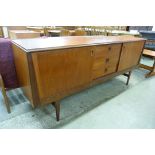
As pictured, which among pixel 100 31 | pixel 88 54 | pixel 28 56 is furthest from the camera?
pixel 100 31

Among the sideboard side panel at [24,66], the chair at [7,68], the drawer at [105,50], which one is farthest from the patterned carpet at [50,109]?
the drawer at [105,50]

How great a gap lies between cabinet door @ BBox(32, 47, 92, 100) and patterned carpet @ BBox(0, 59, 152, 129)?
15.2 inches

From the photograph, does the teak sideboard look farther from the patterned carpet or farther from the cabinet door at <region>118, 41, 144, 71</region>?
the patterned carpet

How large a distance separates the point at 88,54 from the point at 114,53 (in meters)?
0.50

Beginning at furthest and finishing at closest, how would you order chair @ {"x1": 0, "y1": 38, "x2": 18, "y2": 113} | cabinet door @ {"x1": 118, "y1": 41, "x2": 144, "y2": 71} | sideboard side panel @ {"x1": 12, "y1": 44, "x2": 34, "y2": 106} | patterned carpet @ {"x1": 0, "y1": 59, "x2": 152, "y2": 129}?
cabinet door @ {"x1": 118, "y1": 41, "x2": 144, "y2": 71} → patterned carpet @ {"x1": 0, "y1": 59, "x2": 152, "y2": 129} → chair @ {"x1": 0, "y1": 38, "x2": 18, "y2": 113} → sideboard side panel @ {"x1": 12, "y1": 44, "x2": 34, "y2": 106}

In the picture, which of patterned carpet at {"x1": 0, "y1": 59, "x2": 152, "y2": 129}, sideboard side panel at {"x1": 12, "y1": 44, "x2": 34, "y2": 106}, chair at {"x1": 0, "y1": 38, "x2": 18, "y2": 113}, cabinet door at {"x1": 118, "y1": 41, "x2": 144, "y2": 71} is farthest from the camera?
cabinet door at {"x1": 118, "y1": 41, "x2": 144, "y2": 71}

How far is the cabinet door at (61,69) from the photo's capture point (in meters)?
1.11

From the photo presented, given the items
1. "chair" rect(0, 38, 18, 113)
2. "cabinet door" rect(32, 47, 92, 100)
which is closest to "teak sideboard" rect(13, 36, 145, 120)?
"cabinet door" rect(32, 47, 92, 100)

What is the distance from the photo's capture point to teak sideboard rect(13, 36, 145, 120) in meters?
1.09

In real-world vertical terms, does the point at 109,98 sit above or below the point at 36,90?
below

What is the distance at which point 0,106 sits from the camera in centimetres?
169

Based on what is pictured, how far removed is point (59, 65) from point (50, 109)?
73 centimetres

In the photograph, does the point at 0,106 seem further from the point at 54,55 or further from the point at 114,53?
the point at 114,53
